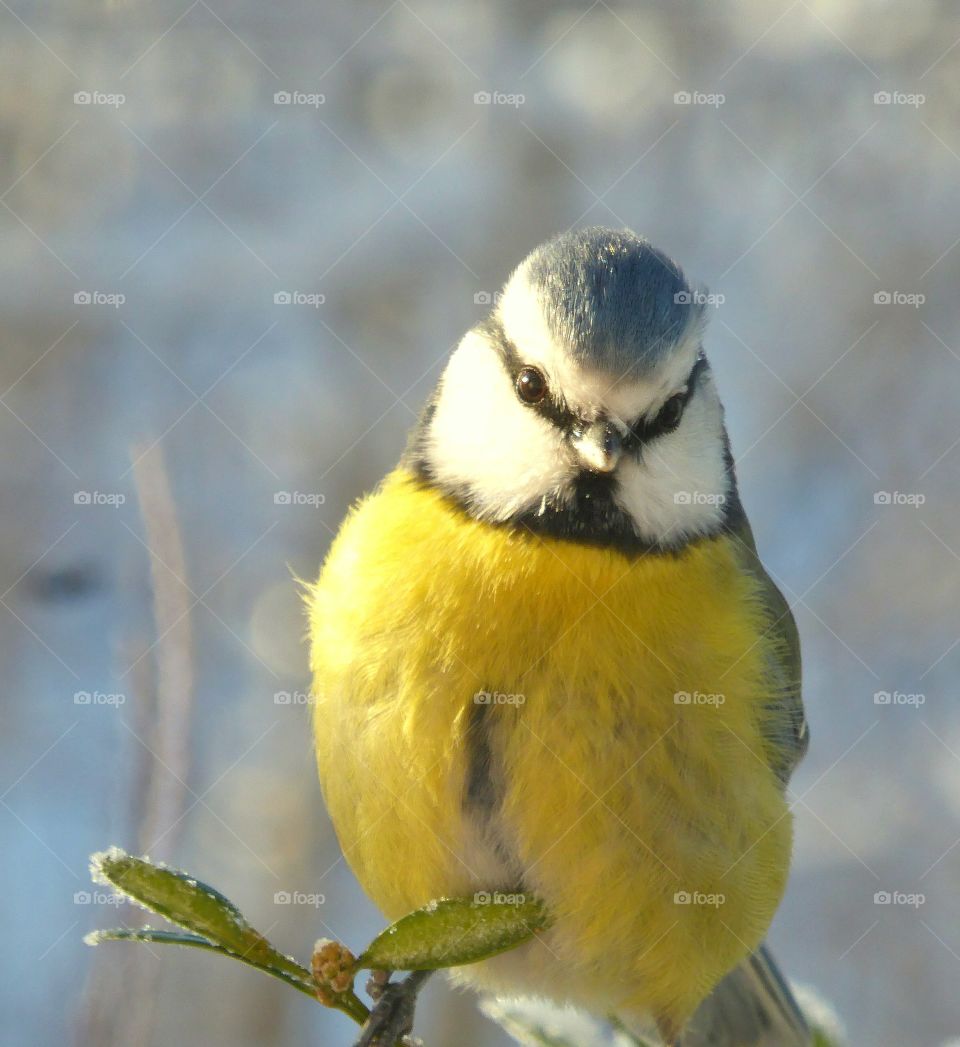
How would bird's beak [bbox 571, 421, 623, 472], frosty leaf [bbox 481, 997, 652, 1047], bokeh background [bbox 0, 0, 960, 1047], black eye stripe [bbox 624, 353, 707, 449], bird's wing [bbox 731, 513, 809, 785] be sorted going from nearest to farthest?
1. frosty leaf [bbox 481, 997, 652, 1047]
2. bird's beak [bbox 571, 421, 623, 472]
3. black eye stripe [bbox 624, 353, 707, 449]
4. bird's wing [bbox 731, 513, 809, 785]
5. bokeh background [bbox 0, 0, 960, 1047]

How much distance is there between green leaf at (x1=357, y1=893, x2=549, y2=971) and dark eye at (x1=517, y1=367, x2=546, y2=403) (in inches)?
40.8

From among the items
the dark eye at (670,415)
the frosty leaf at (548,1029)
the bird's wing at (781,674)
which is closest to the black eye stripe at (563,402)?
the dark eye at (670,415)

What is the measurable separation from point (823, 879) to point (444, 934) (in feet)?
15.3

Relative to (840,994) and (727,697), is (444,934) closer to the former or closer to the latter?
(727,697)

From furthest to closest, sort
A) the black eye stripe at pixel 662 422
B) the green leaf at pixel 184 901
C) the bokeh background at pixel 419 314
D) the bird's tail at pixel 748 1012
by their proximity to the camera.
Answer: the bokeh background at pixel 419 314 → the bird's tail at pixel 748 1012 → the black eye stripe at pixel 662 422 → the green leaf at pixel 184 901

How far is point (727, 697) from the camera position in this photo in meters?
2.26

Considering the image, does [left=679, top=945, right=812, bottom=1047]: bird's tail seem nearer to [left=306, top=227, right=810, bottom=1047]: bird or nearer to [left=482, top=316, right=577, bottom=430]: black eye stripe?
[left=306, top=227, right=810, bottom=1047]: bird

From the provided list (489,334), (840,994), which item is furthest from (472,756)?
(840,994)

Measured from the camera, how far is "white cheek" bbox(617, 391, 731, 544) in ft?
6.86

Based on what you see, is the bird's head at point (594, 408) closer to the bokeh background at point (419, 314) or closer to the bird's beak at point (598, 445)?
the bird's beak at point (598, 445)

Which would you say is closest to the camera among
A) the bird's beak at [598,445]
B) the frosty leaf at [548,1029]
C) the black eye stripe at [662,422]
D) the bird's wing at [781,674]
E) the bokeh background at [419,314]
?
the frosty leaf at [548,1029]

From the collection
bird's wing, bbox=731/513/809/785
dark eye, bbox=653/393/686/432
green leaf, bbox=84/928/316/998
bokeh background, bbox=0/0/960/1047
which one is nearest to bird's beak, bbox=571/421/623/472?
dark eye, bbox=653/393/686/432

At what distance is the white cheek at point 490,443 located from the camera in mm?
2094

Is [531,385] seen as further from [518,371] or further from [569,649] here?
[569,649]
